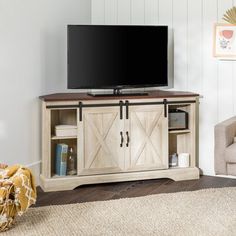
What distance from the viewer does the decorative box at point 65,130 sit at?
436 centimetres

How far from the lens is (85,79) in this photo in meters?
4.53

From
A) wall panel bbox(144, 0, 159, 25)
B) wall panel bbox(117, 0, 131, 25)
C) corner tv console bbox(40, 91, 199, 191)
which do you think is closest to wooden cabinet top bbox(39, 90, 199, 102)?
corner tv console bbox(40, 91, 199, 191)

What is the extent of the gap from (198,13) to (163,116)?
3.64 feet

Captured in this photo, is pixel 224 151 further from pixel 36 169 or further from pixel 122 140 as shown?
pixel 36 169

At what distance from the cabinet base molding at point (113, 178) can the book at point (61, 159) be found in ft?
0.28

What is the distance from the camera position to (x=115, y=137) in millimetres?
4469

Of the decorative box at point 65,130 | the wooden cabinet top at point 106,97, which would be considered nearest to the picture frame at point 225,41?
the wooden cabinet top at point 106,97

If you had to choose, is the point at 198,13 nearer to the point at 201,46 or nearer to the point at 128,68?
the point at 201,46

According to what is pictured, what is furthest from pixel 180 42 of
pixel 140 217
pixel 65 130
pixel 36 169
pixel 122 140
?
pixel 140 217

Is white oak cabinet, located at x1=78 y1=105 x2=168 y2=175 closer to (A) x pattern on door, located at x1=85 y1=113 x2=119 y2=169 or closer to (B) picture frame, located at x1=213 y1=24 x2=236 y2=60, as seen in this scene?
(A) x pattern on door, located at x1=85 y1=113 x2=119 y2=169

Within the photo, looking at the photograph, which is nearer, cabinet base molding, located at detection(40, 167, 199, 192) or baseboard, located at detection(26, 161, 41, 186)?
cabinet base molding, located at detection(40, 167, 199, 192)

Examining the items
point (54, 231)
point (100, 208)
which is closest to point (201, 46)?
point (100, 208)

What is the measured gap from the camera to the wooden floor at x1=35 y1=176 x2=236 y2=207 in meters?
4.06

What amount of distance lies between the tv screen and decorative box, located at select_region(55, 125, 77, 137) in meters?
0.40
